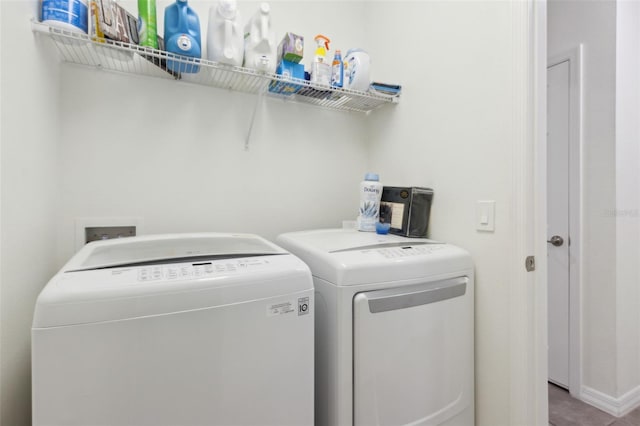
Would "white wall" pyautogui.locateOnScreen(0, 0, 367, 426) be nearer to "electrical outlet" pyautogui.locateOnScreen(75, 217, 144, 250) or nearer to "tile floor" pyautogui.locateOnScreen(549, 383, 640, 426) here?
"electrical outlet" pyautogui.locateOnScreen(75, 217, 144, 250)

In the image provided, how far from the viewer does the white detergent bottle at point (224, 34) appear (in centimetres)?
120

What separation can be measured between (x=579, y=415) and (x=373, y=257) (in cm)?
188

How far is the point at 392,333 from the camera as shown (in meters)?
0.99

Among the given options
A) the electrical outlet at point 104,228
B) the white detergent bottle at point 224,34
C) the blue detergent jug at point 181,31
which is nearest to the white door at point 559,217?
the white detergent bottle at point 224,34

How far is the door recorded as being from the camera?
96cm

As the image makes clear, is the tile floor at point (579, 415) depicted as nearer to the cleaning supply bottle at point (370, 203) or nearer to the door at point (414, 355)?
the door at point (414, 355)

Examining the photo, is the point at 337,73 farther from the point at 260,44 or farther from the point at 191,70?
the point at 191,70

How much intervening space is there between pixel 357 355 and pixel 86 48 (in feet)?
4.73

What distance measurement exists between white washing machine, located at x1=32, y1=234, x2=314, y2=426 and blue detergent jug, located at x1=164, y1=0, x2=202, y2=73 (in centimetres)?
78

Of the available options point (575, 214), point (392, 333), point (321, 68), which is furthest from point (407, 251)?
point (575, 214)

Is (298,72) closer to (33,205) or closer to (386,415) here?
(33,205)

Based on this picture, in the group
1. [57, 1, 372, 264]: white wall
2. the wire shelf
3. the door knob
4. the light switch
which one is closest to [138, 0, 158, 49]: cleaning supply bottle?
the wire shelf

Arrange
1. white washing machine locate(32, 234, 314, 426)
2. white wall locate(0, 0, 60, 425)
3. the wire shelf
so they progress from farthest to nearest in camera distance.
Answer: the wire shelf
white wall locate(0, 0, 60, 425)
white washing machine locate(32, 234, 314, 426)

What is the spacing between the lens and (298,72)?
4.64 ft
